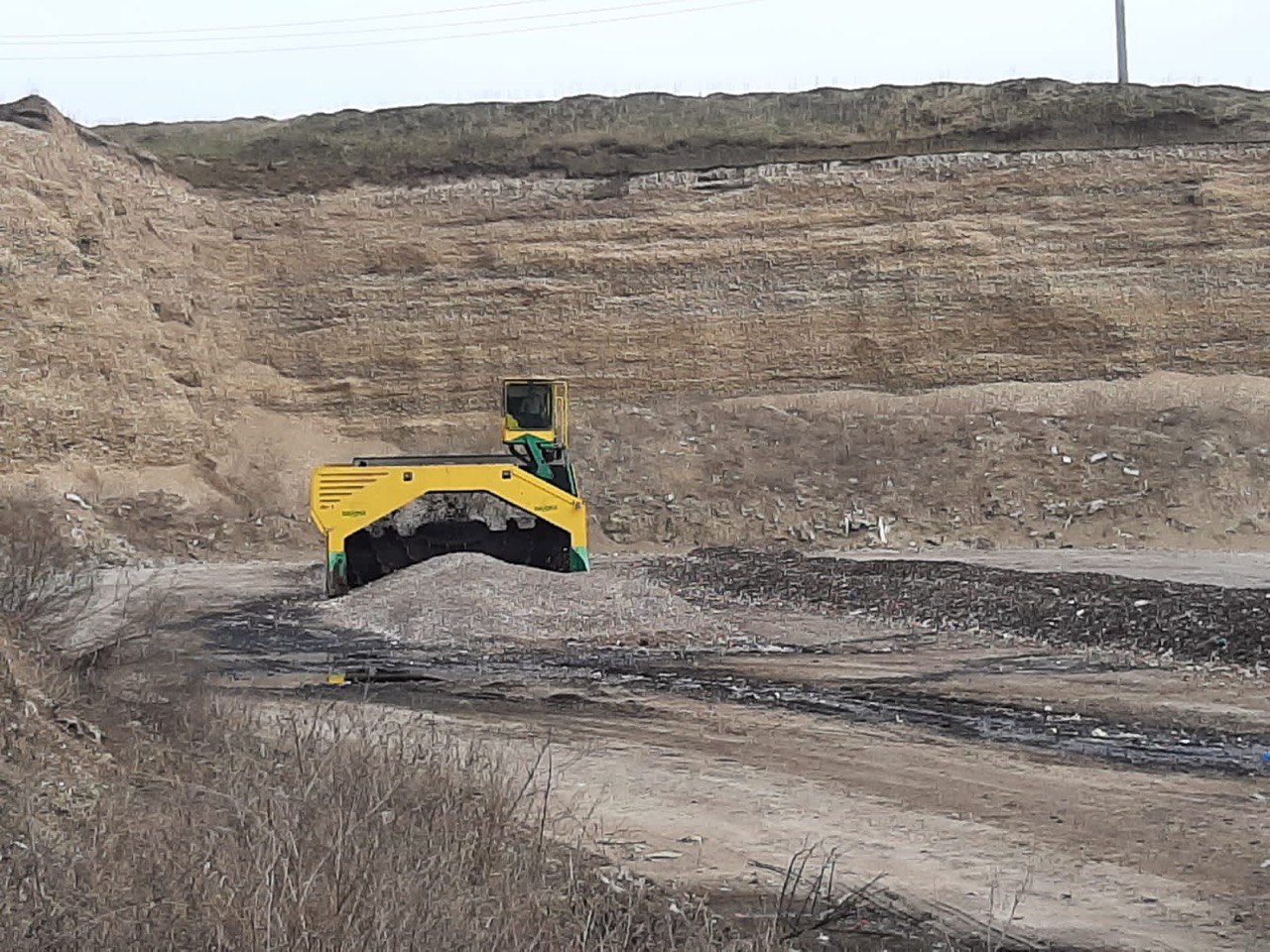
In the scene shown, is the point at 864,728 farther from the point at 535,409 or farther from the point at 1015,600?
the point at 535,409

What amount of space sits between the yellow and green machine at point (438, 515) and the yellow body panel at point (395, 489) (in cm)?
1

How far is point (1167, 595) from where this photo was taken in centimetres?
1507

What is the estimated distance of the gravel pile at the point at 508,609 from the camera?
48.6 ft

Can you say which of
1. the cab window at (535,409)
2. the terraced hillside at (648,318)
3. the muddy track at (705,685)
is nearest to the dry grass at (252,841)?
the muddy track at (705,685)

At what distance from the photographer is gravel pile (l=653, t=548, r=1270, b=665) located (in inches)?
500

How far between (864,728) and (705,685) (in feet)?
6.84

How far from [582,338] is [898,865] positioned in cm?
2781

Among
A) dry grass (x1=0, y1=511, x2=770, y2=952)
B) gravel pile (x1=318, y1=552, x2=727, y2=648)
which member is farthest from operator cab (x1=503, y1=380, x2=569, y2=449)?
dry grass (x1=0, y1=511, x2=770, y2=952)

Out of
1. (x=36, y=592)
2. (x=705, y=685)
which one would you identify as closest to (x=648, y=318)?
(x=705, y=685)

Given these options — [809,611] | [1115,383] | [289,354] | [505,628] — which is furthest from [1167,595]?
[289,354]

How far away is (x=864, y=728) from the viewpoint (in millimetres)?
9664

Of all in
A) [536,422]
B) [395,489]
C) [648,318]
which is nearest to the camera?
[395,489]

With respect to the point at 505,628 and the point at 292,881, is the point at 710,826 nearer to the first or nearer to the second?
the point at 292,881

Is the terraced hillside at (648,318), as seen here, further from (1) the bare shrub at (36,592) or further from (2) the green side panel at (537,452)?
(1) the bare shrub at (36,592)
